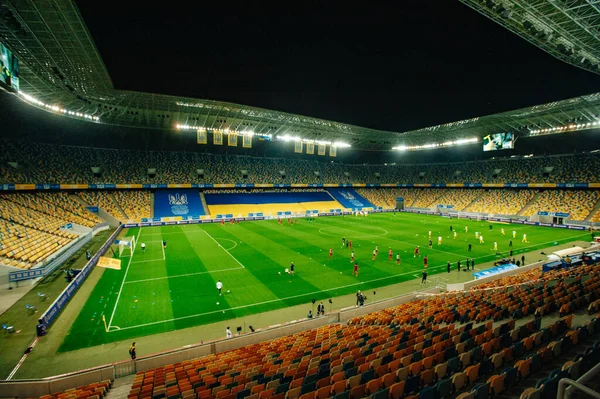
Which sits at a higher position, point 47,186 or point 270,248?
point 47,186

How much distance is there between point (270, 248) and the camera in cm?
3472

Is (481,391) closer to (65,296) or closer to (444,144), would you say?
(65,296)

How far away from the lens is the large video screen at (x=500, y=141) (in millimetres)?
52250

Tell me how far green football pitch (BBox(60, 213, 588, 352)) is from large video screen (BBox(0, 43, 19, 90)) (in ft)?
50.3

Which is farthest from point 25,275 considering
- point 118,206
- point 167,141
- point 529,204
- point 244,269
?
point 529,204

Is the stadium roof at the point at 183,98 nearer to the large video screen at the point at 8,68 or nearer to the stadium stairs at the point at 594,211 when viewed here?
the large video screen at the point at 8,68

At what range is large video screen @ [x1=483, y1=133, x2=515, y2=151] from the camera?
52250 mm

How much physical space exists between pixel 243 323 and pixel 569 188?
66651 millimetres

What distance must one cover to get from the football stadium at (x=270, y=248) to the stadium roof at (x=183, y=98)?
0.25 meters

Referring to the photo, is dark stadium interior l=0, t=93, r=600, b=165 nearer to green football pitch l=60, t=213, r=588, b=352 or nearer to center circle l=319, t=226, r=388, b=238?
green football pitch l=60, t=213, r=588, b=352

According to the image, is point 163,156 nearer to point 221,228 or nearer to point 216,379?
point 221,228

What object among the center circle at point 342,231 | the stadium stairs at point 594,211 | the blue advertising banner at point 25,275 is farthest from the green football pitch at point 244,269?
the stadium stairs at point 594,211

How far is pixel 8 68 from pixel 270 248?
2569 centimetres

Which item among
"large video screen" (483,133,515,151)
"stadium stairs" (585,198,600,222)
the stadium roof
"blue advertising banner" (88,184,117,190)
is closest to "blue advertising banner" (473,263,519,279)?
the stadium roof
